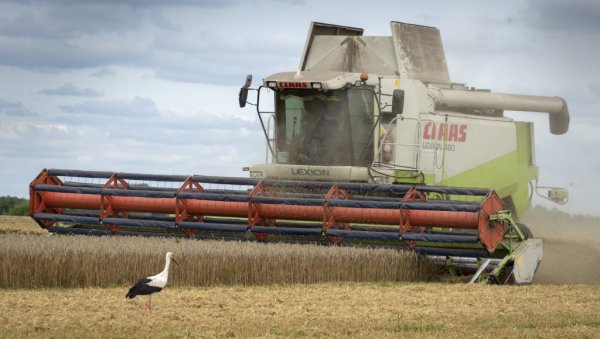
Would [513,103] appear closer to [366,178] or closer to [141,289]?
[366,178]

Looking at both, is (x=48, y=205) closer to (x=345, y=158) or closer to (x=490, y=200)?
(x=345, y=158)

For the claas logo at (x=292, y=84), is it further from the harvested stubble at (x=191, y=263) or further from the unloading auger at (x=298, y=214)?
the harvested stubble at (x=191, y=263)

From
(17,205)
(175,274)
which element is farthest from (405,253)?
(17,205)

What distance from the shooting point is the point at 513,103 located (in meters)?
15.8

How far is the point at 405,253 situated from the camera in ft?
40.5

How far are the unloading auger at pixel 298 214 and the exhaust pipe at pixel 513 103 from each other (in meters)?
1.47

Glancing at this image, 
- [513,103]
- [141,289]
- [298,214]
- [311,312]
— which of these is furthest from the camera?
[513,103]

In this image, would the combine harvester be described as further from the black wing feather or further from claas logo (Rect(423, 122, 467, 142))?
the black wing feather

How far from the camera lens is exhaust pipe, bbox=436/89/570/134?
15062 mm

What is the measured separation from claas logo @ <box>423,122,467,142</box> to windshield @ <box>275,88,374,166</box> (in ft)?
2.98

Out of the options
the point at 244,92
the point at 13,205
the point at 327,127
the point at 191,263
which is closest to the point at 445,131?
the point at 327,127

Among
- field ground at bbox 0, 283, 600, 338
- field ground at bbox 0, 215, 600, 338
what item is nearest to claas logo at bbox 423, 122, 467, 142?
field ground at bbox 0, 215, 600, 338

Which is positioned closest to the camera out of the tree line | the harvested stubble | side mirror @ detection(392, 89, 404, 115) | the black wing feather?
the black wing feather

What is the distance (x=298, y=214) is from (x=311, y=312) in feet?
12.3
